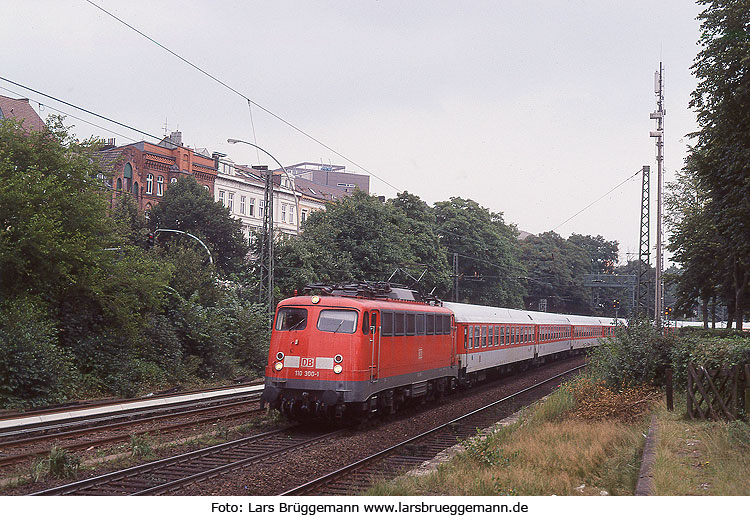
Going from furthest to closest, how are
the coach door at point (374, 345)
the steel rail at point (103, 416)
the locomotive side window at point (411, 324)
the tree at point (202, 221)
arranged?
the tree at point (202, 221) → the locomotive side window at point (411, 324) → the coach door at point (374, 345) → the steel rail at point (103, 416)

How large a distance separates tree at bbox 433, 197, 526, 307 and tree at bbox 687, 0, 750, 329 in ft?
49.6

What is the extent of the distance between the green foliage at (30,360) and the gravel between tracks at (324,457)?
33.8ft

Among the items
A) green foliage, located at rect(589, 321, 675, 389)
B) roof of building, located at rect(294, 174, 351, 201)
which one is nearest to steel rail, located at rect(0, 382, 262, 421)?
green foliage, located at rect(589, 321, 675, 389)

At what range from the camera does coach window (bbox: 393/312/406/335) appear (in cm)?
1855

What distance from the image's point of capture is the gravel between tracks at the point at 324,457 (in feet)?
36.3

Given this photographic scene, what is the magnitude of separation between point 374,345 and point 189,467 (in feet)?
19.0

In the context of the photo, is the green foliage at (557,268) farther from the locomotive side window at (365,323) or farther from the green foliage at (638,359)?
the locomotive side window at (365,323)

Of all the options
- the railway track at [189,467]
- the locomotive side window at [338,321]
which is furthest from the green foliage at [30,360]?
the locomotive side window at [338,321]

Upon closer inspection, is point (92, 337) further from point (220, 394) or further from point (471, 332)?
point (471, 332)

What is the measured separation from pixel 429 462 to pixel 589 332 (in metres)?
49.0

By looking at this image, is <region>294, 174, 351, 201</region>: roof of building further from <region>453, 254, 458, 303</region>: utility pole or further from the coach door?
the coach door

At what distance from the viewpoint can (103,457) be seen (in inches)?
523

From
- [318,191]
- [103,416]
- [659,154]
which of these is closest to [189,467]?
[103,416]
